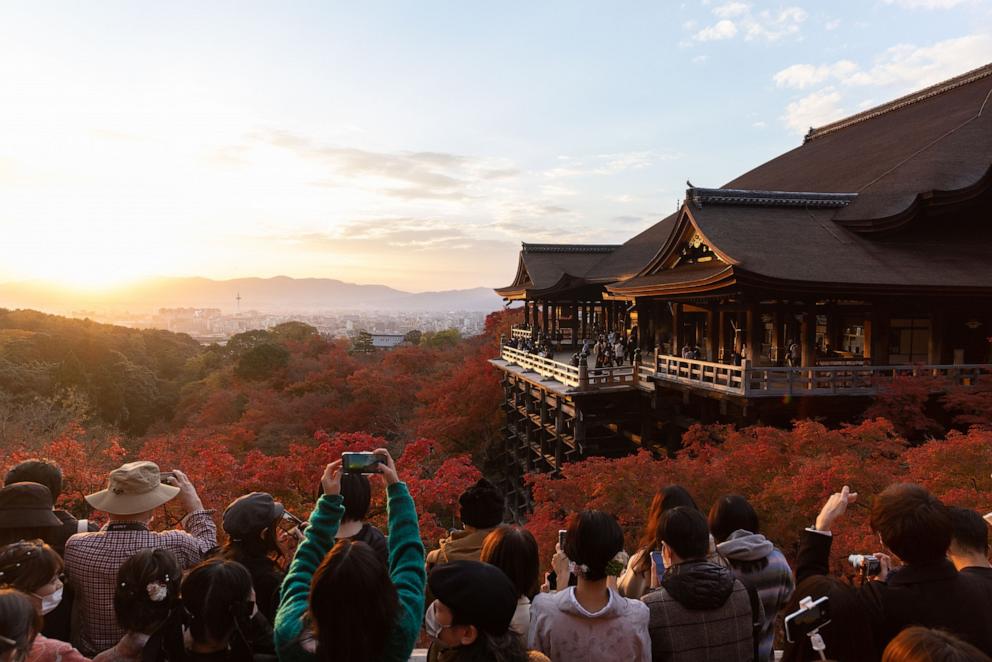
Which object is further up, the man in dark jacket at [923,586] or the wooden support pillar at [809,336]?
the wooden support pillar at [809,336]

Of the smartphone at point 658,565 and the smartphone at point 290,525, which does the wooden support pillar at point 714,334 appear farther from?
the smartphone at point 290,525

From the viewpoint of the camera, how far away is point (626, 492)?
812 centimetres

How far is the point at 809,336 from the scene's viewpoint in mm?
11688

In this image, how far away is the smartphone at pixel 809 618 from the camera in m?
2.41

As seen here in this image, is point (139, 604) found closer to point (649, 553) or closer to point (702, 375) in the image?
point (649, 553)

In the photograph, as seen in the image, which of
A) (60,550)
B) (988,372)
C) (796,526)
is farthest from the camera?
(988,372)

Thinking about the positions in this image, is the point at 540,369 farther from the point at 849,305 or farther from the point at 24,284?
the point at 24,284

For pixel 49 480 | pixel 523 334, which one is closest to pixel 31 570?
pixel 49 480

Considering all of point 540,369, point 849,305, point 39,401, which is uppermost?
point 849,305

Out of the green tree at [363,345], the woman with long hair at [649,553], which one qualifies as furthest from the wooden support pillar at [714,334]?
the green tree at [363,345]

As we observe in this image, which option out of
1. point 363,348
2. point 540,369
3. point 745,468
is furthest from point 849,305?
point 363,348

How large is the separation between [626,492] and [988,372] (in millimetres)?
8477

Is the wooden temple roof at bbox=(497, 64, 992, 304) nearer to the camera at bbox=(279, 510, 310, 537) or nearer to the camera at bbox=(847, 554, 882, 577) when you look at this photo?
the camera at bbox=(847, 554, 882, 577)

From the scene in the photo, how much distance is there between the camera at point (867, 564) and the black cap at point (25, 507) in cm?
440
